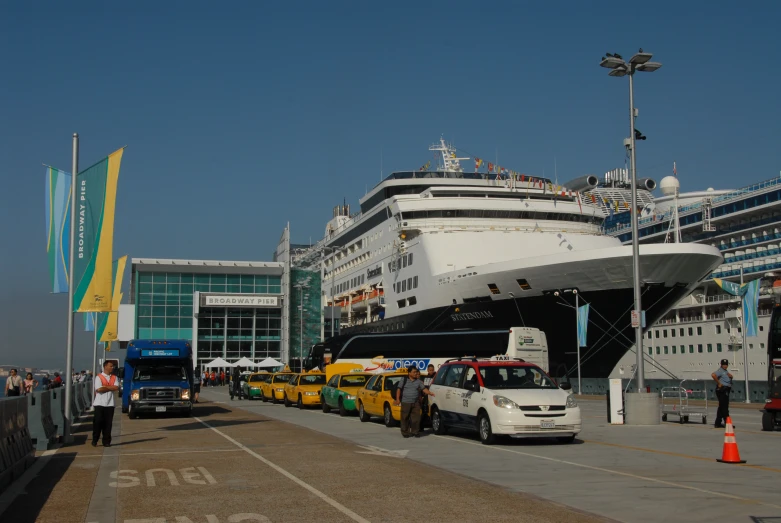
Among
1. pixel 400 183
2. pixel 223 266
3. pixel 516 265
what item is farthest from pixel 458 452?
pixel 223 266

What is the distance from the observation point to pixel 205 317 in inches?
2884

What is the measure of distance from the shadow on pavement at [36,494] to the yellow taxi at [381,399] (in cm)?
804

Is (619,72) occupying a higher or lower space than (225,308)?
higher

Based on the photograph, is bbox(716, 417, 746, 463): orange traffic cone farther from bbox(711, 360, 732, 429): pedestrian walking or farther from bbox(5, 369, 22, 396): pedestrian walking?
bbox(5, 369, 22, 396): pedestrian walking

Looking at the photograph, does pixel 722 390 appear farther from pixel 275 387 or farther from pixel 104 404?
pixel 275 387

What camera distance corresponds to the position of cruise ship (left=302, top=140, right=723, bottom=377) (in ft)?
114

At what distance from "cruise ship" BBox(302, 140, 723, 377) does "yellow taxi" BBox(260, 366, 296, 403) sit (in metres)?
9.72

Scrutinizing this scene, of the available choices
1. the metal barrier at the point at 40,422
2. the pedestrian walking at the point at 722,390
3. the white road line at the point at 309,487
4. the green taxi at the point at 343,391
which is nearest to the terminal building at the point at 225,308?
the green taxi at the point at 343,391

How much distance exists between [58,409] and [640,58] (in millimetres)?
15984

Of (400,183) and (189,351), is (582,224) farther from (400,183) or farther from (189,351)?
(189,351)

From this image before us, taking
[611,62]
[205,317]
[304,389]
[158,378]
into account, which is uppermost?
[611,62]

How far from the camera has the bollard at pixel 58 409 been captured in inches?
675

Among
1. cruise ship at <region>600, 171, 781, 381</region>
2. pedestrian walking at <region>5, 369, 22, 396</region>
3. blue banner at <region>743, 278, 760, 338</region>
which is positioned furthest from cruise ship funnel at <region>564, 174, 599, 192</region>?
pedestrian walking at <region>5, 369, 22, 396</region>

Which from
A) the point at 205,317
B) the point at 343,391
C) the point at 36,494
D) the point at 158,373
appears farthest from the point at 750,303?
the point at 205,317
